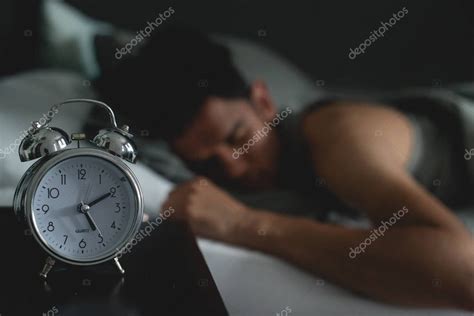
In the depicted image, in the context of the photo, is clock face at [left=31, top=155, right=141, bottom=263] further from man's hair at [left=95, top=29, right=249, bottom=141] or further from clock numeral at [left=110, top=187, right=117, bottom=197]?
man's hair at [left=95, top=29, right=249, bottom=141]

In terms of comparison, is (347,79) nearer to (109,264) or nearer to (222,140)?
(222,140)

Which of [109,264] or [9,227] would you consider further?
[9,227]

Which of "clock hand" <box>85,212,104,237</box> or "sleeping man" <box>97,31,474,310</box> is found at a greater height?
"clock hand" <box>85,212,104,237</box>

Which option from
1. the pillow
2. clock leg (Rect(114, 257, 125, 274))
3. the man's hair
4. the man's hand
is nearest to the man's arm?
the man's hand

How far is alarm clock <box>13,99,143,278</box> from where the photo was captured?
0.78 meters

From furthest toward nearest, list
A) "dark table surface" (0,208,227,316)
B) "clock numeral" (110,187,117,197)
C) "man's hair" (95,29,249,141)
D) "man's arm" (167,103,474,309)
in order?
1. "man's hair" (95,29,249,141)
2. "man's arm" (167,103,474,309)
3. "clock numeral" (110,187,117,197)
4. "dark table surface" (0,208,227,316)

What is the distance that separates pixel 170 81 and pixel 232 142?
0.58 ft

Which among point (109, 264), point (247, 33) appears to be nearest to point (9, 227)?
point (109, 264)

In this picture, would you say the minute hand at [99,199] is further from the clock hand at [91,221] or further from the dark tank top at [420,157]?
the dark tank top at [420,157]

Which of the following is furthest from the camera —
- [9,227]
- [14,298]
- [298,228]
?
[298,228]

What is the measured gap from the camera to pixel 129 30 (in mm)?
1264

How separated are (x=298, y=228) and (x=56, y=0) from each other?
25.1 inches

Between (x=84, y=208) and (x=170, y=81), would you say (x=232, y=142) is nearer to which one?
(x=170, y=81)

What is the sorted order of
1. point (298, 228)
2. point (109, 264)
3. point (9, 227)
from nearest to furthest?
1. point (109, 264)
2. point (9, 227)
3. point (298, 228)
